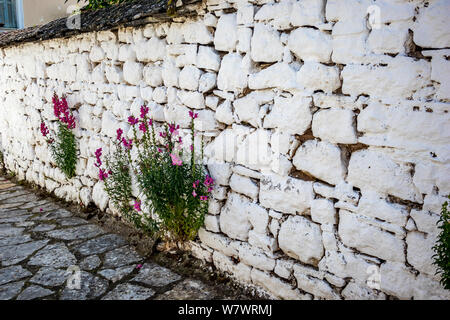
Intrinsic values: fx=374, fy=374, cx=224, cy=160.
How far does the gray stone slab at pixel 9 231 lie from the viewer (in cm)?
411

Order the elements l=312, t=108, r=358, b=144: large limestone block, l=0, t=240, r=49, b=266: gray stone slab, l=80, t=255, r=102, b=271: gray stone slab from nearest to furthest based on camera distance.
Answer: l=312, t=108, r=358, b=144: large limestone block < l=80, t=255, r=102, b=271: gray stone slab < l=0, t=240, r=49, b=266: gray stone slab

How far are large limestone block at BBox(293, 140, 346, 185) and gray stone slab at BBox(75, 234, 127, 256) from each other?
2.18m

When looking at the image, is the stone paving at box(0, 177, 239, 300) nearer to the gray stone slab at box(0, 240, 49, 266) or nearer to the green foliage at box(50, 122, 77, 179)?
the gray stone slab at box(0, 240, 49, 266)

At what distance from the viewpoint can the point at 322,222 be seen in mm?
2344

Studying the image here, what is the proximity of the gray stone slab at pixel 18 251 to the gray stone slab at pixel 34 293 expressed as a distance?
613 mm

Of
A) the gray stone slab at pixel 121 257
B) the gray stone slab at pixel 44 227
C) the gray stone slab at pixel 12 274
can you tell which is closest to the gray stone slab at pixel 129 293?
the gray stone slab at pixel 121 257

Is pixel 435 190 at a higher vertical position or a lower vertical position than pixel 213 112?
lower

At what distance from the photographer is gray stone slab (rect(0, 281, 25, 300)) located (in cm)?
291

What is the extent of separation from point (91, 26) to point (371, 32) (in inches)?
116

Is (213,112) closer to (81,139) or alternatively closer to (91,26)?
(91,26)

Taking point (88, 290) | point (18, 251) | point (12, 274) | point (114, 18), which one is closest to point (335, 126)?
point (88, 290)

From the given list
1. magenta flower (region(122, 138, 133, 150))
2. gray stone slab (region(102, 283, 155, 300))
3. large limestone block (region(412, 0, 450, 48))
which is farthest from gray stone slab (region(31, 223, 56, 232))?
large limestone block (region(412, 0, 450, 48))

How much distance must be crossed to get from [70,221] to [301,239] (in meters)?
3.06

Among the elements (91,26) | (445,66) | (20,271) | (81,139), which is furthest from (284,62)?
(81,139)
